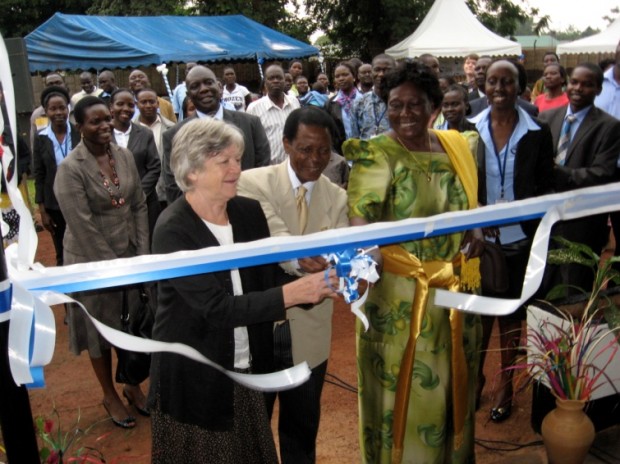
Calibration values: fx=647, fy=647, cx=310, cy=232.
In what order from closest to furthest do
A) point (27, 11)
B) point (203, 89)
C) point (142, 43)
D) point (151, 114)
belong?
point (203, 89), point (151, 114), point (142, 43), point (27, 11)

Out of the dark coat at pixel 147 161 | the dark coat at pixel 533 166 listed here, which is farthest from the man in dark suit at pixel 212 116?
the dark coat at pixel 533 166

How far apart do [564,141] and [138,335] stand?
3.15m

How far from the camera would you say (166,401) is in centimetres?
238

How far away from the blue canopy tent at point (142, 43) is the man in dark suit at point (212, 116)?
1102 cm

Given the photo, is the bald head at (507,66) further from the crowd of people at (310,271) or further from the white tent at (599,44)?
the white tent at (599,44)

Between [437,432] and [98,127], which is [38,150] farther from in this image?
[437,432]

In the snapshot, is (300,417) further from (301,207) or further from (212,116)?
(212,116)

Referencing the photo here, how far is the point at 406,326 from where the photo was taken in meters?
2.73

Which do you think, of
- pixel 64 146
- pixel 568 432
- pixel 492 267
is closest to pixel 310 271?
pixel 492 267

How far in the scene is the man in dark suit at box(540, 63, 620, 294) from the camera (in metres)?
4.23

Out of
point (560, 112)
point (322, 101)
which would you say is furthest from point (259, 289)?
point (322, 101)

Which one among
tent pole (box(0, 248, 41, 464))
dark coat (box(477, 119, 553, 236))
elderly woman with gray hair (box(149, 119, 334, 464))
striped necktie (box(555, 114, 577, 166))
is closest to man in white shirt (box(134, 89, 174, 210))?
striped necktie (box(555, 114, 577, 166))

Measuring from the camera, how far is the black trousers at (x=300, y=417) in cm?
286

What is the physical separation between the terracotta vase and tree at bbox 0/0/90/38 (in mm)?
30839
